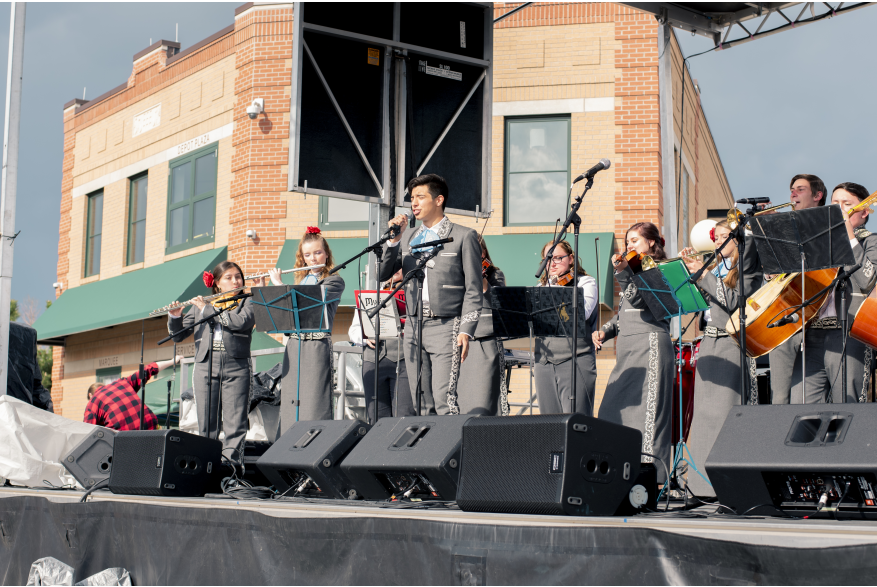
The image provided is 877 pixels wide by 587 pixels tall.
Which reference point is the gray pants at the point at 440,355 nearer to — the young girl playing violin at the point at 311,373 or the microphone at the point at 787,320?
the young girl playing violin at the point at 311,373

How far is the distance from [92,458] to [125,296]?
9.08m

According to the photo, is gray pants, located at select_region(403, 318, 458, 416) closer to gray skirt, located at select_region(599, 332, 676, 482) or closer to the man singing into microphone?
the man singing into microphone

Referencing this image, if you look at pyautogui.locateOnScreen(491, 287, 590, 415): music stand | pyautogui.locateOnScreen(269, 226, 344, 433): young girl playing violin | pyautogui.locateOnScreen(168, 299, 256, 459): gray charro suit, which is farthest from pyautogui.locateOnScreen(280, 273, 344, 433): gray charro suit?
pyautogui.locateOnScreen(491, 287, 590, 415): music stand

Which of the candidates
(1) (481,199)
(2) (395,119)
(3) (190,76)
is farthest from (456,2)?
(3) (190,76)

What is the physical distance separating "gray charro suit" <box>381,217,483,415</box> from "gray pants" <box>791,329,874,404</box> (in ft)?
6.22

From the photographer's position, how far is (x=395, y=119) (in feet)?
23.5

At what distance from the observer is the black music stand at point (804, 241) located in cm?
400

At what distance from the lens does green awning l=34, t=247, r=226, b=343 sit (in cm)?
1338

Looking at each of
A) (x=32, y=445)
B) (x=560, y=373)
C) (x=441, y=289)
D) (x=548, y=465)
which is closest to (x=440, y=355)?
(x=441, y=289)

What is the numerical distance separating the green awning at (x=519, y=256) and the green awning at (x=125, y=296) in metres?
1.64

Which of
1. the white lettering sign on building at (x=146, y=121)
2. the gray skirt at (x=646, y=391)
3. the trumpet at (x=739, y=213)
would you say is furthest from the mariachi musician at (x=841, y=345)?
the white lettering sign on building at (x=146, y=121)

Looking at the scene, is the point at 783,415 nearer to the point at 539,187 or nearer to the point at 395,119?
the point at 395,119

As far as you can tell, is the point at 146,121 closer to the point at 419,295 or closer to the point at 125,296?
the point at 125,296

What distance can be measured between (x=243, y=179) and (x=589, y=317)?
29.1 ft
